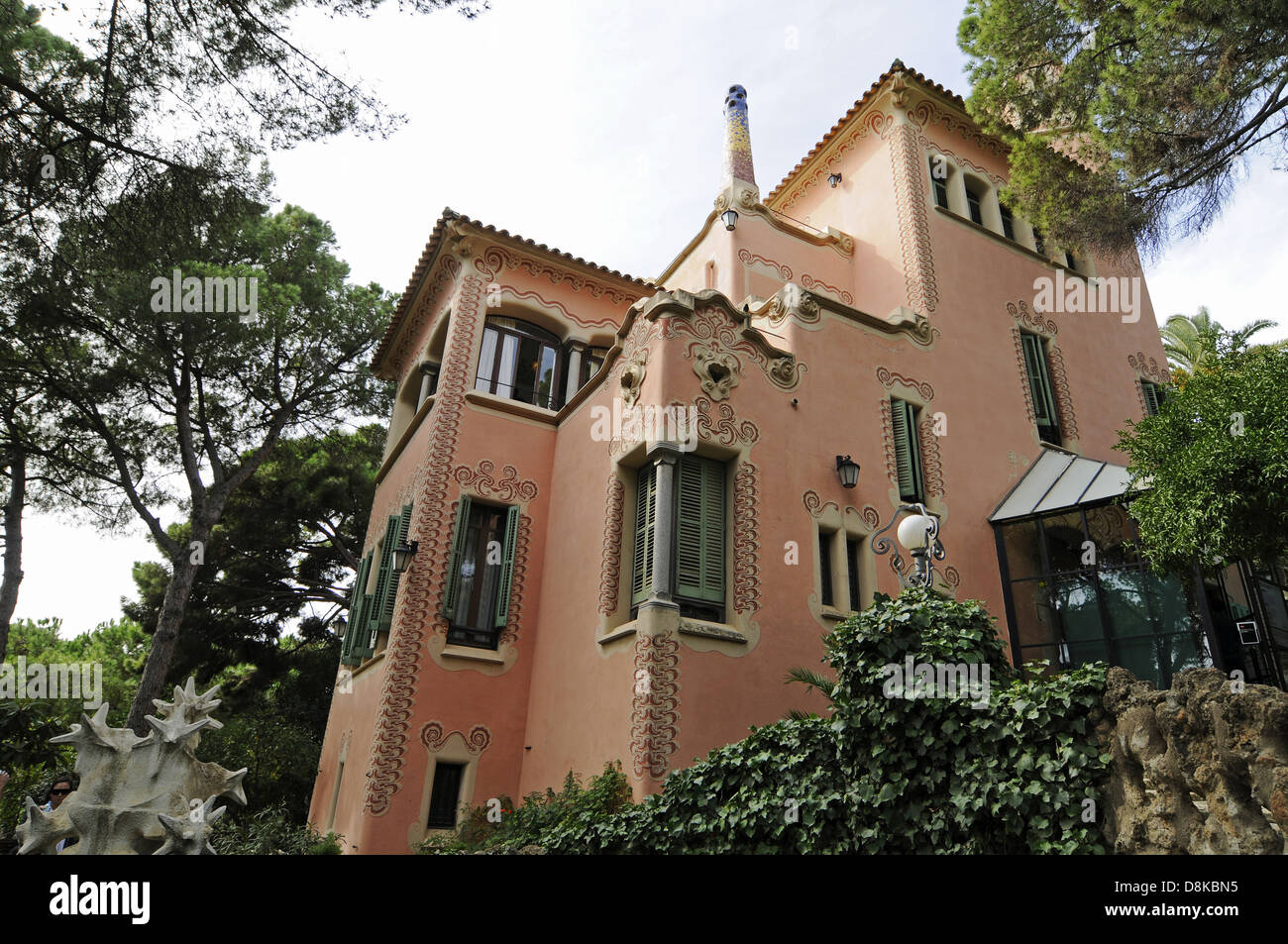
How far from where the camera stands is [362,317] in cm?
1884

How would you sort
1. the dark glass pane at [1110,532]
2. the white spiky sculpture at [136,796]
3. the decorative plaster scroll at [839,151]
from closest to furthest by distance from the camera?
the white spiky sculpture at [136,796]
the dark glass pane at [1110,532]
the decorative plaster scroll at [839,151]

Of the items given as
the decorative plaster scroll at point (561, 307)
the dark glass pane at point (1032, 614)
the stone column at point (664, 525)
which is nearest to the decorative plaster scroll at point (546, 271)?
the decorative plaster scroll at point (561, 307)

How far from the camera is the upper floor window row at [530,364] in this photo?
42.8 feet

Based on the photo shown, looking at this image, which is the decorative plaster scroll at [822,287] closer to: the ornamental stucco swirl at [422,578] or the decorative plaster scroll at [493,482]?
the ornamental stucco swirl at [422,578]

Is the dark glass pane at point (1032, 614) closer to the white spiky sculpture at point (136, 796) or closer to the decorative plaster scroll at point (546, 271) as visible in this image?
the decorative plaster scroll at point (546, 271)

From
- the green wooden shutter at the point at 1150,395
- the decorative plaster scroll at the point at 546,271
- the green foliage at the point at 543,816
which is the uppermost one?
the decorative plaster scroll at the point at 546,271

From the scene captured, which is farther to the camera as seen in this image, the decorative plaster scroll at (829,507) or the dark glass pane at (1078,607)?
the dark glass pane at (1078,607)

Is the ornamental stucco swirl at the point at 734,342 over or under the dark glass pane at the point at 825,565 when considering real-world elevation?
over

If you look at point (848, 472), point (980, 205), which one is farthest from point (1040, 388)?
point (848, 472)

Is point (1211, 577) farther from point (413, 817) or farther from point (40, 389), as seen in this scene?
point (40, 389)

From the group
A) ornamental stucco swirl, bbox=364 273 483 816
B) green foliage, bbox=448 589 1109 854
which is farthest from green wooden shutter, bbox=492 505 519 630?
green foliage, bbox=448 589 1109 854

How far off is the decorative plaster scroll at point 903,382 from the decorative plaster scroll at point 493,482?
216 inches

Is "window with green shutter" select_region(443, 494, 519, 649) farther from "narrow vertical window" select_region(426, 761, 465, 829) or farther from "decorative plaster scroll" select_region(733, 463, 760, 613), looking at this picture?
"decorative plaster scroll" select_region(733, 463, 760, 613)

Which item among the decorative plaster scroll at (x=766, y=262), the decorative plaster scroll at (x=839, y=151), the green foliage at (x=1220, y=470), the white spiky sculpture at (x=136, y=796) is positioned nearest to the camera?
the white spiky sculpture at (x=136, y=796)
